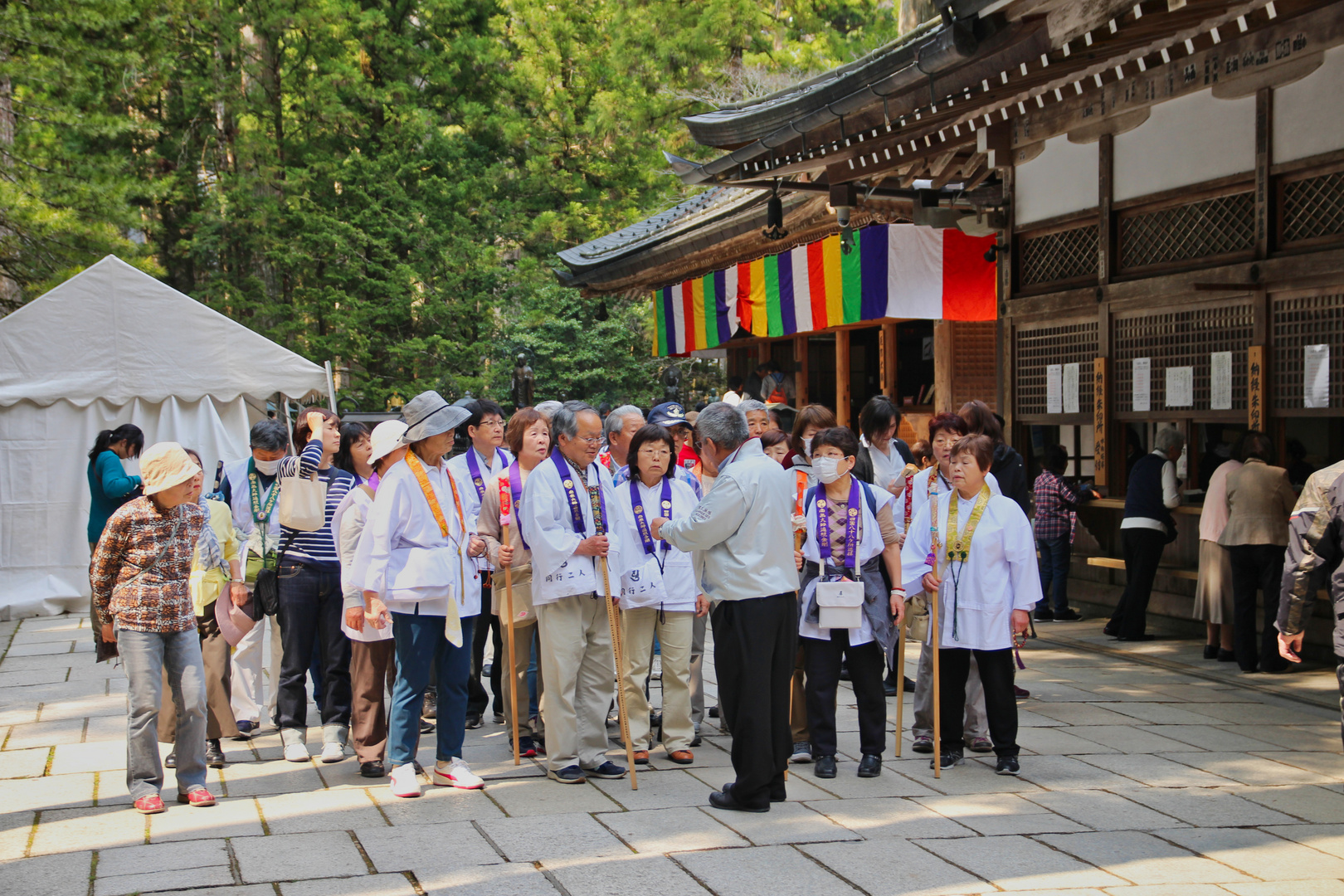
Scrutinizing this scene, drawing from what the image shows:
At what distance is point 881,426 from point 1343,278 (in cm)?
321

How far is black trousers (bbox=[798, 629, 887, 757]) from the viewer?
5.07 meters

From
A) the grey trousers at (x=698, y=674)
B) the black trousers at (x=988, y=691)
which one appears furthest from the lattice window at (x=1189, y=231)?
the grey trousers at (x=698, y=674)

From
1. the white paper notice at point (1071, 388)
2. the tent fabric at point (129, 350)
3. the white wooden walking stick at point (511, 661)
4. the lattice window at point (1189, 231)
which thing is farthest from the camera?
the tent fabric at point (129, 350)

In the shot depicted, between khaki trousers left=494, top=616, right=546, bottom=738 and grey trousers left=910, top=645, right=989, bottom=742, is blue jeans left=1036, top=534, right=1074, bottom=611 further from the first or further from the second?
khaki trousers left=494, top=616, right=546, bottom=738

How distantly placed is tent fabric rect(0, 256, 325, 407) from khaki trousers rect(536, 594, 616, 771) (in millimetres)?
5999

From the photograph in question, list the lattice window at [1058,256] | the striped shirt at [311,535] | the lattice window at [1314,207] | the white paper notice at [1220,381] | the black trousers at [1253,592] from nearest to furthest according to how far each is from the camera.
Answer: the striped shirt at [311,535] → the lattice window at [1314,207] → the black trousers at [1253,592] → the white paper notice at [1220,381] → the lattice window at [1058,256]

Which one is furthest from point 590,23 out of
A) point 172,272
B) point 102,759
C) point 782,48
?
point 102,759

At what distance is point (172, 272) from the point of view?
23219mm

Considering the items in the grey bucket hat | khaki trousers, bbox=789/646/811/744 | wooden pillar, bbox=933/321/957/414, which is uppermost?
wooden pillar, bbox=933/321/957/414

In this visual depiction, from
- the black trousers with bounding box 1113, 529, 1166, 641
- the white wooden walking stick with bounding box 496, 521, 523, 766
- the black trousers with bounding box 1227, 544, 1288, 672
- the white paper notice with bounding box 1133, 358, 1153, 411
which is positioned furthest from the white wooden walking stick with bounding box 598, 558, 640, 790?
the white paper notice with bounding box 1133, 358, 1153, 411

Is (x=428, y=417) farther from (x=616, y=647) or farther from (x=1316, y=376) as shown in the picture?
(x=1316, y=376)

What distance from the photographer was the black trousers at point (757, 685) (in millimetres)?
4520

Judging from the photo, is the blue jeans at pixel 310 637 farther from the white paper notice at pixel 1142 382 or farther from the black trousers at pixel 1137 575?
the white paper notice at pixel 1142 382

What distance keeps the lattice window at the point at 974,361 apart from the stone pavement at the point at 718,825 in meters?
6.03
